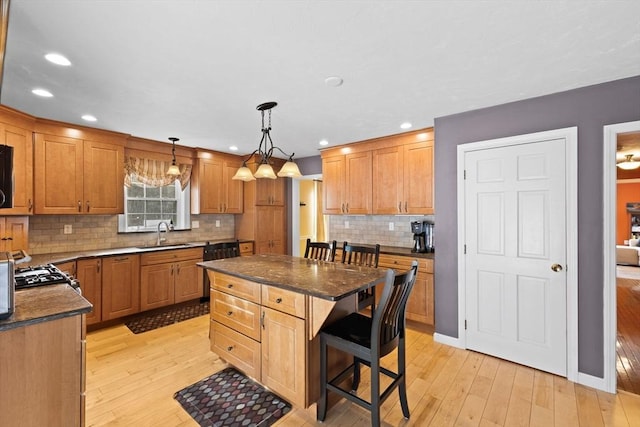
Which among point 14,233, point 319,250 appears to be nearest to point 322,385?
point 319,250

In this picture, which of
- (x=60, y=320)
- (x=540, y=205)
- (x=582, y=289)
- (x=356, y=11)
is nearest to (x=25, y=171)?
(x=60, y=320)

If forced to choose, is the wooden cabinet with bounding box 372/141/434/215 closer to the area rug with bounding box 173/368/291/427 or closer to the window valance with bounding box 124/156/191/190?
the area rug with bounding box 173/368/291/427

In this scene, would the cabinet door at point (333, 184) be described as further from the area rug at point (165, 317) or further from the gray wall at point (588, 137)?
the area rug at point (165, 317)

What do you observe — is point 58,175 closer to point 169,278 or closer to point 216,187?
point 169,278

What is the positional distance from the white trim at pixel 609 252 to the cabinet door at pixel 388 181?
1941mm

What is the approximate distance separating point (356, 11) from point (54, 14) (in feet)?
5.21

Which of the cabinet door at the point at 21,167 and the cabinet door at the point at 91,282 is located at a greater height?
the cabinet door at the point at 21,167

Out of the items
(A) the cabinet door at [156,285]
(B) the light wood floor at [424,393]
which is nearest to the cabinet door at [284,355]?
(B) the light wood floor at [424,393]

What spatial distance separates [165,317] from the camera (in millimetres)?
3973

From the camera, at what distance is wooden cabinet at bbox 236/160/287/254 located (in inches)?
206

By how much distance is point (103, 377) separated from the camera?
8.32 ft

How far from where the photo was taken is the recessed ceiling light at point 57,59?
1.93 meters

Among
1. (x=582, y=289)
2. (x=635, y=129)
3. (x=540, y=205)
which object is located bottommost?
(x=582, y=289)

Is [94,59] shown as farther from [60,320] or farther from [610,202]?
[610,202]
